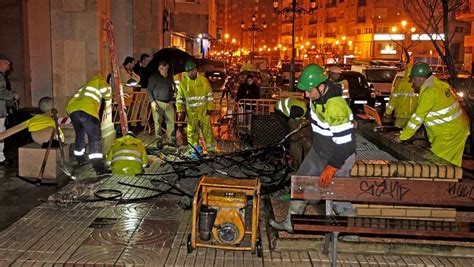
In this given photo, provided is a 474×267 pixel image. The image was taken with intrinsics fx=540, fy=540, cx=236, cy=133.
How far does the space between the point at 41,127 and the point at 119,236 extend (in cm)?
346

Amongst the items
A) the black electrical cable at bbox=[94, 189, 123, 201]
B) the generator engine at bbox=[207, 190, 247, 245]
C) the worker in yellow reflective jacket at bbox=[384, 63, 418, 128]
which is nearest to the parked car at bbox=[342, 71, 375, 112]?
the worker in yellow reflective jacket at bbox=[384, 63, 418, 128]

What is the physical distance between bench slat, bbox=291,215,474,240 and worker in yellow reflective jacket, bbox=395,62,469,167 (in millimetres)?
1539

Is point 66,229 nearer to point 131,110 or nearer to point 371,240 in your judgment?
point 371,240

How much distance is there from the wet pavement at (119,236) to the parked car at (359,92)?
12.4m

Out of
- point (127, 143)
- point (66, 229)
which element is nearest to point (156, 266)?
point (66, 229)

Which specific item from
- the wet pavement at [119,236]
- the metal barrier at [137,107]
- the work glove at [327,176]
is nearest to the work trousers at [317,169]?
the work glove at [327,176]

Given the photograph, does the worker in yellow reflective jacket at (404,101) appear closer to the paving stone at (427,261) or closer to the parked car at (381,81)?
the paving stone at (427,261)

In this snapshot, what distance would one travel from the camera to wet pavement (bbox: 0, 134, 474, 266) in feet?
19.3

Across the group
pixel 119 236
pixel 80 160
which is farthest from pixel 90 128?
pixel 119 236

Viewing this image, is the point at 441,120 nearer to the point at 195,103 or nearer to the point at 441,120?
the point at 441,120

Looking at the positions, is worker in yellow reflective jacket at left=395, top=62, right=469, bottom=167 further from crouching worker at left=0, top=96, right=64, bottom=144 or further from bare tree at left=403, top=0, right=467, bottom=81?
crouching worker at left=0, top=96, right=64, bottom=144

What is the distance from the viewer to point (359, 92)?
66.5 ft

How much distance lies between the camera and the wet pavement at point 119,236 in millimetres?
5891

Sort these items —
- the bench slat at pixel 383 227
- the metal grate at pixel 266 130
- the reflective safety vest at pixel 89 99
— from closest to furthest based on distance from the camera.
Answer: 1. the bench slat at pixel 383 227
2. the reflective safety vest at pixel 89 99
3. the metal grate at pixel 266 130
